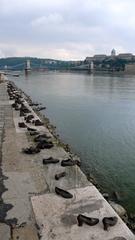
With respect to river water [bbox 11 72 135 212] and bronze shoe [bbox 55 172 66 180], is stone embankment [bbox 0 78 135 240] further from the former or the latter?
river water [bbox 11 72 135 212]

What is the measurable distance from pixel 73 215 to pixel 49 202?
1.04 meters

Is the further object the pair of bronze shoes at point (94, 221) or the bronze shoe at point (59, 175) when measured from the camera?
the bronze shoe at point (59, 175)

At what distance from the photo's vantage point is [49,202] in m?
9.23

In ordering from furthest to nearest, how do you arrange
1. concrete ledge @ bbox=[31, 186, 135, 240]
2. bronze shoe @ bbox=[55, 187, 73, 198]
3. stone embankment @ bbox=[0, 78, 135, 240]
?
bronze shoe @ bbox=[55, 187, 73, 198] < stone embankment @ bbox=[0, 78, 135, 240] < concrete ledge @ bbox=[31, 186, 135, 240]

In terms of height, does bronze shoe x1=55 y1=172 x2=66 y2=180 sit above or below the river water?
above

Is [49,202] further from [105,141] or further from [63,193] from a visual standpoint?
[105,141]

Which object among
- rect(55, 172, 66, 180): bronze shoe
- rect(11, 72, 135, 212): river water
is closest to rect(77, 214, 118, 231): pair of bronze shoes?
rect(55, 172, 66, 180): bronze shoe

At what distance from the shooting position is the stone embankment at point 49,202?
7703 millimetres

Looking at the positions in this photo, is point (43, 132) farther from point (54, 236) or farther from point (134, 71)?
point (134, 71)

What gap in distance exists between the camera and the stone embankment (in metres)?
7.70

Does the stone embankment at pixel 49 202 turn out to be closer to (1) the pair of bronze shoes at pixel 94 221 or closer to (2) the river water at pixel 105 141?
(1) the pair of bronze shoes at pixel 94 221

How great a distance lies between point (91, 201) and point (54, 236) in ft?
6.69

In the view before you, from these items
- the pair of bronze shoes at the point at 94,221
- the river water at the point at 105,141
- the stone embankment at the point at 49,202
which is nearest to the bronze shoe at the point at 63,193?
the stone embankment at the point at 49,202

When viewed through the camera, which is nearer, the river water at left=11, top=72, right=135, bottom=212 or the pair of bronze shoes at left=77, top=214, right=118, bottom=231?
the pair of bronze shoes at left=77, top=214, right=118, bottom=231
